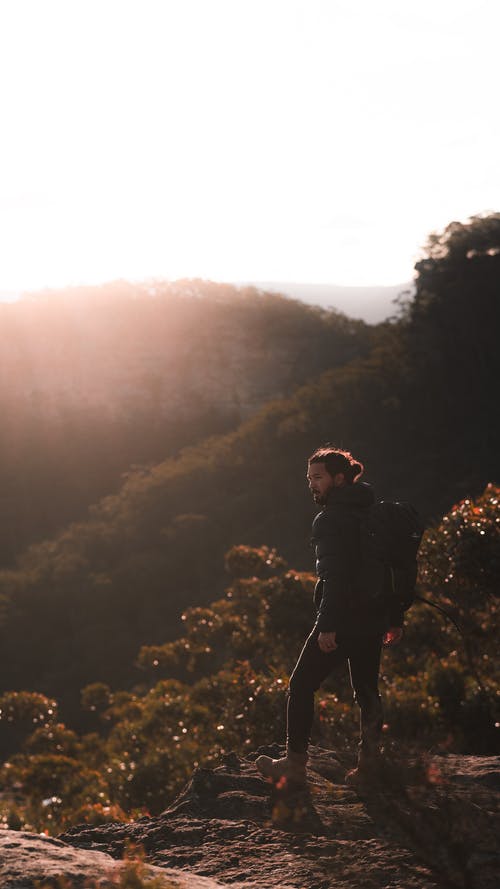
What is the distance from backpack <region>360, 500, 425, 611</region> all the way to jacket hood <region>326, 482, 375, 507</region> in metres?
0.04

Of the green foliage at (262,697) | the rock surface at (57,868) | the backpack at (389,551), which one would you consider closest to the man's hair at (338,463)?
the backpack at (389,551)

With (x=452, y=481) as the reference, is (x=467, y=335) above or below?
above

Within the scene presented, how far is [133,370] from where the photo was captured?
68.1 m

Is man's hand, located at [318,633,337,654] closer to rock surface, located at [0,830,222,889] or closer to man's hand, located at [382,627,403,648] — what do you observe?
man's hand, located at [382,627,403,648]

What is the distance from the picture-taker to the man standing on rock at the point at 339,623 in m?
3.71

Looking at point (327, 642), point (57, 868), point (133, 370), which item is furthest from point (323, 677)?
point (133, 370)

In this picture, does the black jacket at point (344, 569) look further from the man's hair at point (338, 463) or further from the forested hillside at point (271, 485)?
the forested hillside at point (271, 485)

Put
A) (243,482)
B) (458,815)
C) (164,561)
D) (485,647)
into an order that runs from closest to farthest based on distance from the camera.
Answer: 1. (458,815)
2. (485,647)
3. (164,561)
4. (243,482)

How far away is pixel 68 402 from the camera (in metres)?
67.4

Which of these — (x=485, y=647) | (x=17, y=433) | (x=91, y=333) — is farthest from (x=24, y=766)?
(x=91, y=333)

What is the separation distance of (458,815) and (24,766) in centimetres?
1486

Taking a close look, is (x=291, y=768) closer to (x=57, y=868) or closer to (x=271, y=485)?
(x=57, y=868)

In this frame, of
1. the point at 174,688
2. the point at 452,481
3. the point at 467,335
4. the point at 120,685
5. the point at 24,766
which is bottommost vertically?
the point at 120,685

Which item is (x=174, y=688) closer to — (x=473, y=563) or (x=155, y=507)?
(x=473, y=563)
